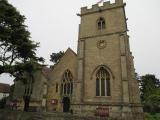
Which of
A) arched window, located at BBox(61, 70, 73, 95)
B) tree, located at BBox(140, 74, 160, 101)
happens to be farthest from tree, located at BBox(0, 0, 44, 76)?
tree, located at BBox(140, 74, 160, 101)

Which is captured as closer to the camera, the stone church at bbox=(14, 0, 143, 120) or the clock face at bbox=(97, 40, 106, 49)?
the stone church at bbox=(14, 0, 143, 120)

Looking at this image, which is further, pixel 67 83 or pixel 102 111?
pixel 67 83

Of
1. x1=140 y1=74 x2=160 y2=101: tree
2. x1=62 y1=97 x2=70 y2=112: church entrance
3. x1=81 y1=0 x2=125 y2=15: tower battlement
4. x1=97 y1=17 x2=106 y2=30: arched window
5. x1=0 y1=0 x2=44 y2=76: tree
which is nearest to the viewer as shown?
x1=0 y1=0 x2=44 y2=76: tree

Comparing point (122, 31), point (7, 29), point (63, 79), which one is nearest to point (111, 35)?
point (122, 31)

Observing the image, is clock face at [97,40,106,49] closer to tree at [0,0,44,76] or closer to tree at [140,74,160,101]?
tree at [0,0,44,76]

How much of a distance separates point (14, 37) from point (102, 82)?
12.9 m

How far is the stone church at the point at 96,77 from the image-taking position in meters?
22.2

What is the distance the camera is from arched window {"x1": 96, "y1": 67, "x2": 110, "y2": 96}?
76.6ft

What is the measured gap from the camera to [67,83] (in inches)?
1082

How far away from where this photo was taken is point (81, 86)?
24.3 m

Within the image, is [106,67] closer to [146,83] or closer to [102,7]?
[102,7]

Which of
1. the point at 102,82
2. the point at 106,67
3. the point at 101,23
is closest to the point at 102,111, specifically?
the point at 102,82

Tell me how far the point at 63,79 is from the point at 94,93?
6.47m

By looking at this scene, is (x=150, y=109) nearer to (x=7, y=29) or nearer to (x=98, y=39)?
(x=98, y=39)
